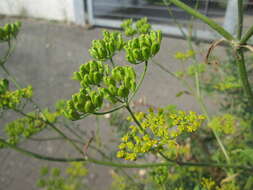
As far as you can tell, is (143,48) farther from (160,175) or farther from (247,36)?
(160,175)

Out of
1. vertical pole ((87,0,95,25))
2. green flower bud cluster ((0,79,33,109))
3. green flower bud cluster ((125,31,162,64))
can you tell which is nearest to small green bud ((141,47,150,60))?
green flower bud cluster ((125,31,162,64))

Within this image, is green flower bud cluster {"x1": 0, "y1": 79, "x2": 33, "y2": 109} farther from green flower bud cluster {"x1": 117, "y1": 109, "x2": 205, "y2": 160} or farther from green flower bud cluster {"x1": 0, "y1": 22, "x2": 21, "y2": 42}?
green flower bud cluster {"x1": 117, "y1": 109, "x2": 205, "y2": 160}

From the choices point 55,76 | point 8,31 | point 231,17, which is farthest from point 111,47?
point 231,17

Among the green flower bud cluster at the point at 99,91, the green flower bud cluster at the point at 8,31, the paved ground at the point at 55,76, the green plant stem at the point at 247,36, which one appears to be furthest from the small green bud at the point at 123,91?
the paved ground at the point at 55,76

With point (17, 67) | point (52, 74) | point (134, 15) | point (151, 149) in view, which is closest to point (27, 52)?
point (17, 67)

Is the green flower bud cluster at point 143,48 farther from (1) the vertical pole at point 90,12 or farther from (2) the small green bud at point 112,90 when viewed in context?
(1) the vertical pole at point 90,12

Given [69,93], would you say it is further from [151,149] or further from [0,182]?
[151,149]
